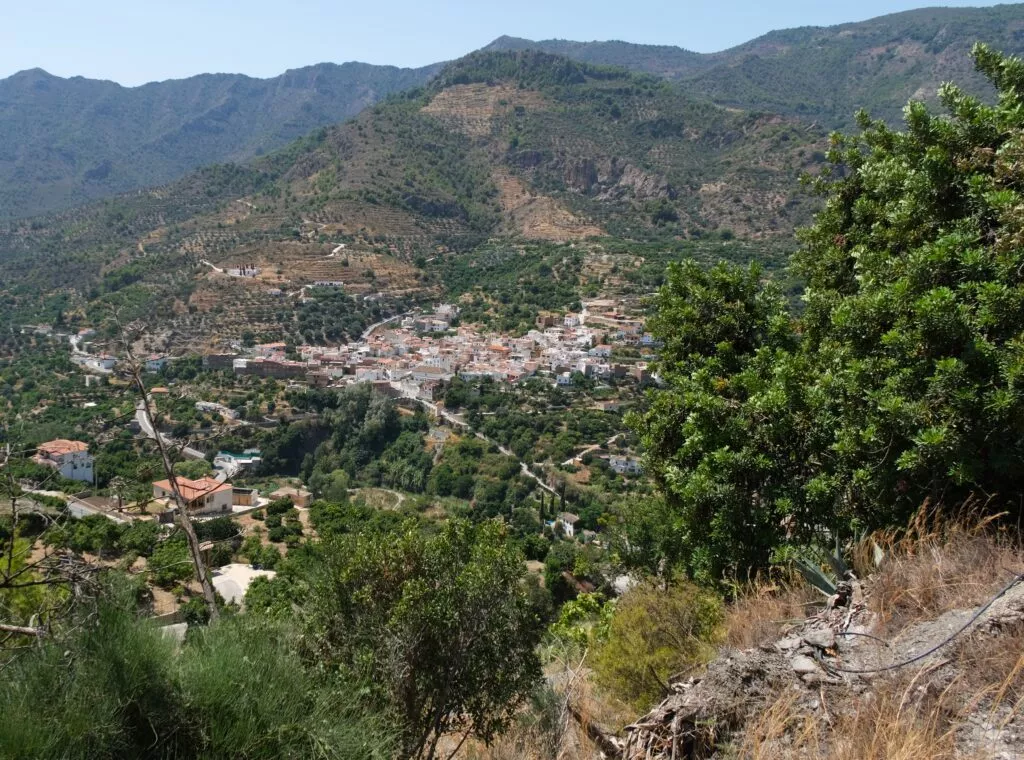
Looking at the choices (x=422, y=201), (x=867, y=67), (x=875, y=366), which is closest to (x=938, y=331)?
(x=875, y=366)

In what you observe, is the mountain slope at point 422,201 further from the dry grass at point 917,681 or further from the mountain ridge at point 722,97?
the dry grass at point 917,681

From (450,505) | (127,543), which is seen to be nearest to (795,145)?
(450,505)

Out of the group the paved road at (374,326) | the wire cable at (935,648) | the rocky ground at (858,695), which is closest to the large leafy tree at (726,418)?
the rocky ground at (858,695)

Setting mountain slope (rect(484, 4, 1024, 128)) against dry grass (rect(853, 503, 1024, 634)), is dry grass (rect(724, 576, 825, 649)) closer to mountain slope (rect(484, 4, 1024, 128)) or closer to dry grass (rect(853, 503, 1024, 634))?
dry grass (rect(853, 503, 1024, 634))

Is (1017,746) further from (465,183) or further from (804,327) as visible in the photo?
(465,183)

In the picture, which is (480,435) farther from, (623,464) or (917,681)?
(917,681)
